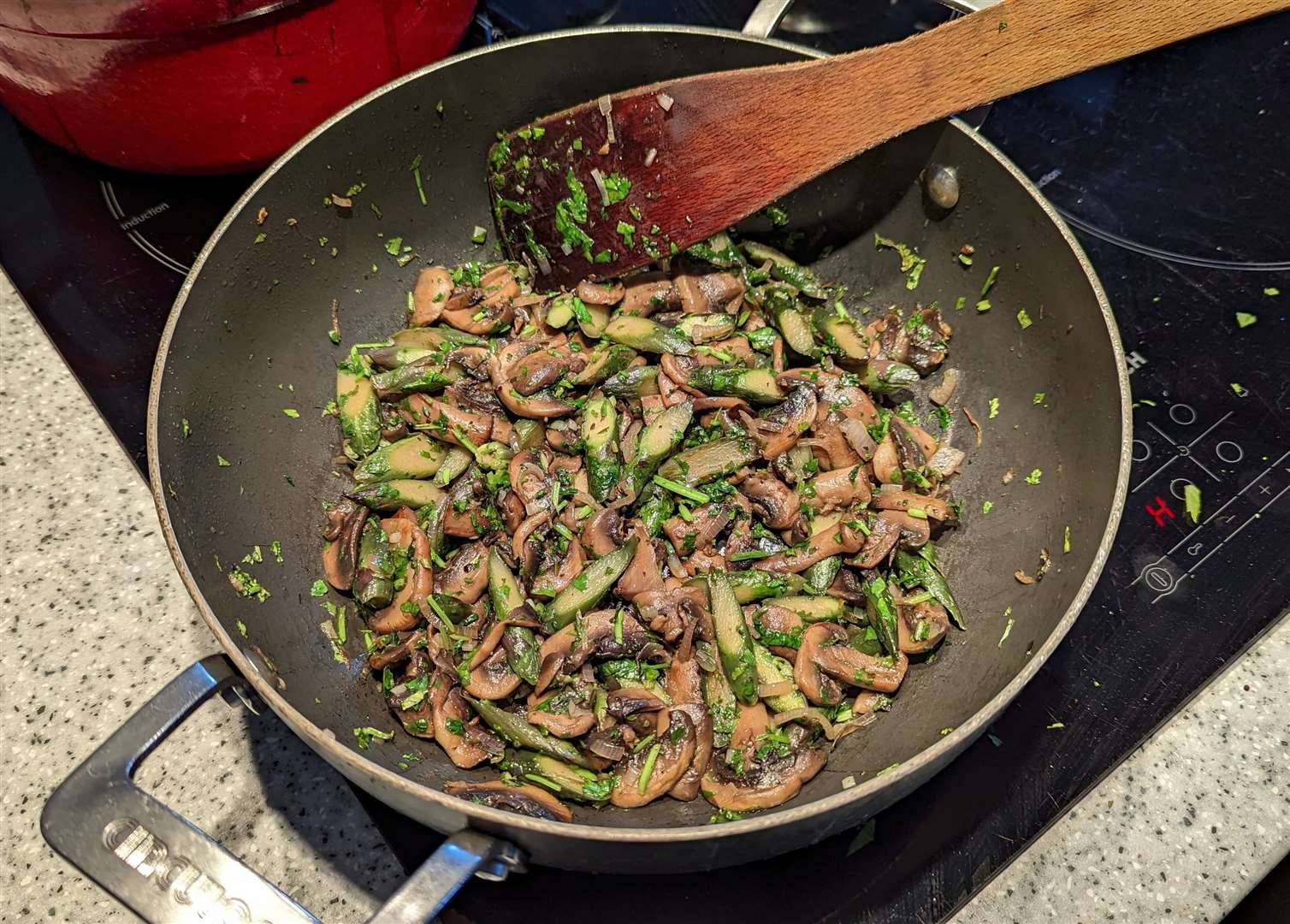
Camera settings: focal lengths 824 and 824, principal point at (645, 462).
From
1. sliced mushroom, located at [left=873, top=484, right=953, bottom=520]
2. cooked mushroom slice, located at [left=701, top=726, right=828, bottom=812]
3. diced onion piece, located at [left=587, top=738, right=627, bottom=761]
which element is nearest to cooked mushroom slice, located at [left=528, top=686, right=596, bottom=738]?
diced onion piece, located at [left=587, top=738, right=627, bottom=761]

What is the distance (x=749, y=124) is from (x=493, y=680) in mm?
1548

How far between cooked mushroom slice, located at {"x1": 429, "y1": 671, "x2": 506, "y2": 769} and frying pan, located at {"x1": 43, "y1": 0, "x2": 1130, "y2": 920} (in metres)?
0.06

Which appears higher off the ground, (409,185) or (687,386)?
(409,185)

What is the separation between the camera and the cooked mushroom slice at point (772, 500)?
2.12 meters

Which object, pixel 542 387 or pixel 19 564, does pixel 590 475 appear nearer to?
pixel 542 387

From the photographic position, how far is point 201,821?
194cm

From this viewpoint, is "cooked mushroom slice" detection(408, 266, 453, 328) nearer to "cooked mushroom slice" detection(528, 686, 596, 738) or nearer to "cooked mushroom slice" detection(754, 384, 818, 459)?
"cooked mushroom slice" detection(754, 384, 818, 459)

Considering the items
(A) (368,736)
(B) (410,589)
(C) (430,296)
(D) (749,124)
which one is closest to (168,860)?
(A) (368,736)

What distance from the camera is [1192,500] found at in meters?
2.18

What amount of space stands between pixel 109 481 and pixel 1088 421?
262 cm

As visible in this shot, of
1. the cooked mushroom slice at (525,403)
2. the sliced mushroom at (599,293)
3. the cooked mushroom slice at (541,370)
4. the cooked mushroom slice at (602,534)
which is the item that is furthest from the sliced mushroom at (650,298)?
the cooked mushroom slice at (602,534)

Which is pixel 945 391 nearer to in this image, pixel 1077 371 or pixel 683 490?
pixel 1077 371

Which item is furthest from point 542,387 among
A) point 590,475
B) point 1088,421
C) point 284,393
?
point 1088,421

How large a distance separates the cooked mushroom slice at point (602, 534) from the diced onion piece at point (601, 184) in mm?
894
